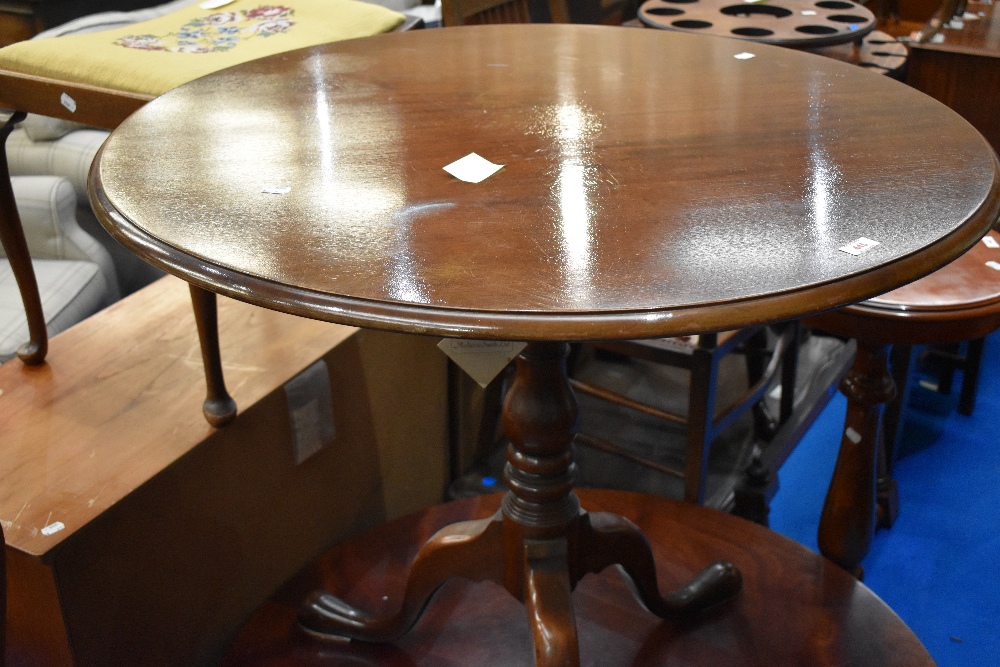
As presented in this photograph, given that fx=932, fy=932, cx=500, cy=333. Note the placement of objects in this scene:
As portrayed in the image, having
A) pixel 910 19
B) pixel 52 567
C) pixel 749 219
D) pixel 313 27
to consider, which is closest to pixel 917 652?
pixel 749 219

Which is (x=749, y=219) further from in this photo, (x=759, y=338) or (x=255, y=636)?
(x=759, y=338)

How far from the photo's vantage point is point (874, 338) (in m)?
1.34

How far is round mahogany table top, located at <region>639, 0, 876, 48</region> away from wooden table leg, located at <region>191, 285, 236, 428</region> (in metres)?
1.28

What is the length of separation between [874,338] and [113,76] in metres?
1.25

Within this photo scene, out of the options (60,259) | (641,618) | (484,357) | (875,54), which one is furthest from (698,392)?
(60,259)

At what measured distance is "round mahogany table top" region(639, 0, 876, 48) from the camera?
2.05m

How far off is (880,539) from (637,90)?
1.15 meters

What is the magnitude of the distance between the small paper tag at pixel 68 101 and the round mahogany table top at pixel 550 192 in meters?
0.36

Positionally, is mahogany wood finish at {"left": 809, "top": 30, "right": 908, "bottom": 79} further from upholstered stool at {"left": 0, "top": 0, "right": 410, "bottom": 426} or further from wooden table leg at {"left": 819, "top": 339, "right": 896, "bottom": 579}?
upholstered stool at {"left": 0, "top": 0, "right": 410, "bottom": 426}

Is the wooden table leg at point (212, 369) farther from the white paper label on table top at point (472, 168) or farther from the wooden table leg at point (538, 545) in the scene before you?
the white paper label on table top at point (472, 168)

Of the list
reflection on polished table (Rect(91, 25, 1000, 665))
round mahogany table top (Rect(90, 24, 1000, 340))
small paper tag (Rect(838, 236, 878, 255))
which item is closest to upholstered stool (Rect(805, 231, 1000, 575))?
reflection on polished table (Rect(91, 25, 1000, 665))

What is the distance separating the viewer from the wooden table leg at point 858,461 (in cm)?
138

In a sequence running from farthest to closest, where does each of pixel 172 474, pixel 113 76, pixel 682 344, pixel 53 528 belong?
pixel 682 344 < pixel 113 76 < pixel 172 474 < pixel 53 528

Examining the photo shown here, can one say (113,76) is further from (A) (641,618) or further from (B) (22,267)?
(A) (641,618)
